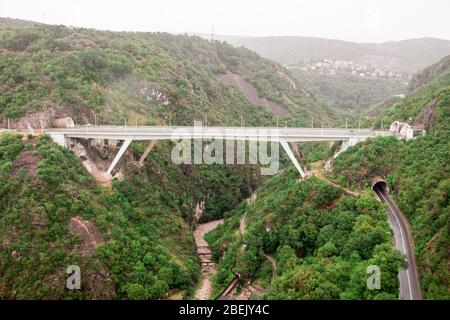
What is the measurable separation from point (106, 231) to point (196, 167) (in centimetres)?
2251

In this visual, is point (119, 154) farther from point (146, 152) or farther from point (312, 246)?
point (312, 246)

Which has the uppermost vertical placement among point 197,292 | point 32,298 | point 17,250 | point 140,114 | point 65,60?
point 65,60

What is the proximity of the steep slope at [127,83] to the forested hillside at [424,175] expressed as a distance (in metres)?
26.7

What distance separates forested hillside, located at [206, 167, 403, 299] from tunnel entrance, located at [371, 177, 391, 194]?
3130 millimetres

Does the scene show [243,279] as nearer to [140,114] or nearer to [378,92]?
[140,114]

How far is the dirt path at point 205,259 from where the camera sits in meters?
39.0

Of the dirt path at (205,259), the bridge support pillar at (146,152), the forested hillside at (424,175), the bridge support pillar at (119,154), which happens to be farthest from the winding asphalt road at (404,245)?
the bridge support pillar at (119,154)

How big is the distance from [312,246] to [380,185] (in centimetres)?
843

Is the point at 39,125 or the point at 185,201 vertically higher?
the point at 39,125

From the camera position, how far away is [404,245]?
109 feet

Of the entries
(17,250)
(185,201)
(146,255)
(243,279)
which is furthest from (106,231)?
(185,201)

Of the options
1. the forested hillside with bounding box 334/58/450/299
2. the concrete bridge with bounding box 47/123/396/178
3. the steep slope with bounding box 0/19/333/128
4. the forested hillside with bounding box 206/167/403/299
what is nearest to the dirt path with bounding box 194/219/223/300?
the forested hillside with bounding box 206/167/403/299

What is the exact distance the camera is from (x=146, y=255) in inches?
1486

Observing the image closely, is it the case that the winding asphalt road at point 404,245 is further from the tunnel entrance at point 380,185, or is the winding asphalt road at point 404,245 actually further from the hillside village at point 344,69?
the hillside village at point 344,69
